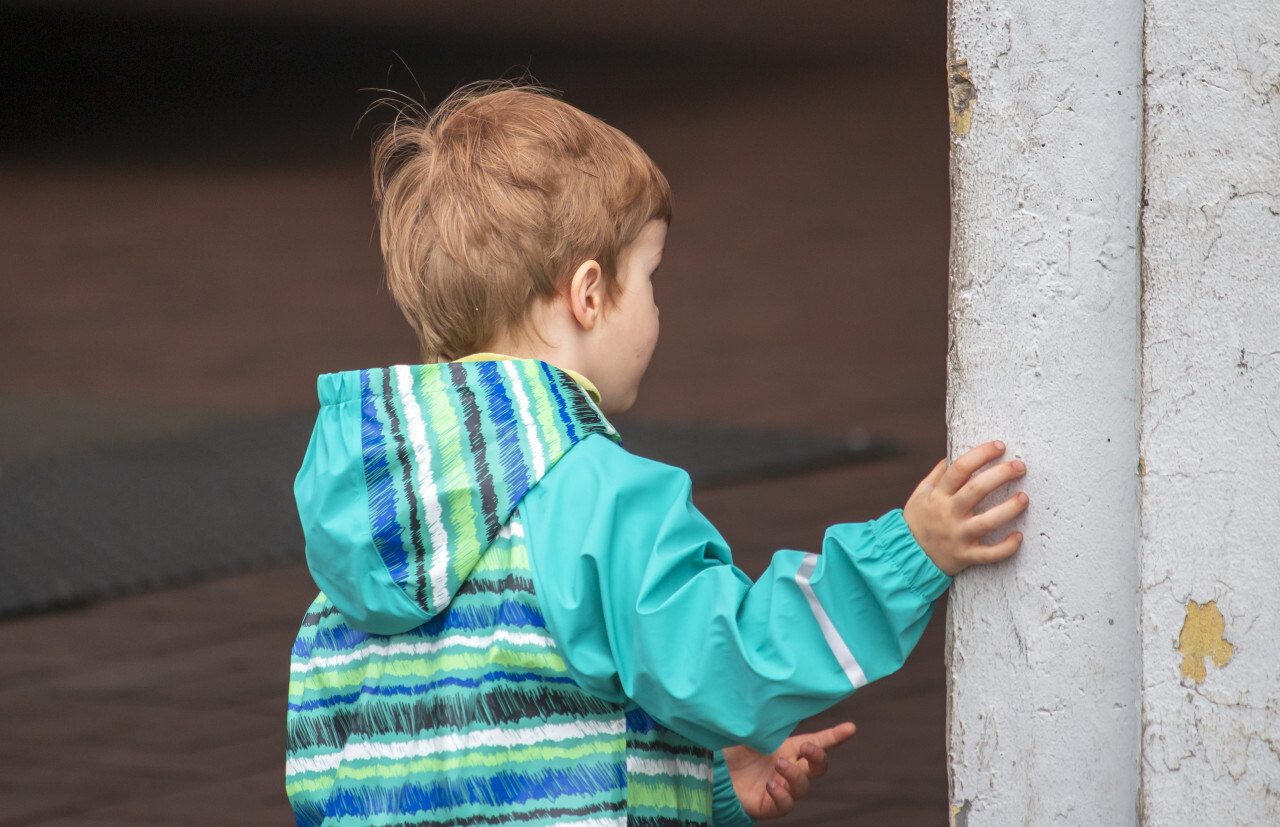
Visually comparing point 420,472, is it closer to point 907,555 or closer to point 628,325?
point 628,325

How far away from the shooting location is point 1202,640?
1.26 meters

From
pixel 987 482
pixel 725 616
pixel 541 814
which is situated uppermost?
pixel 987 482

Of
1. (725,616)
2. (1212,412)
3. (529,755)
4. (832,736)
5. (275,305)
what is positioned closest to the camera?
(1212,412)

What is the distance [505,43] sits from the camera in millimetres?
17156

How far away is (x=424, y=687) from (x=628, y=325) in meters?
0.44

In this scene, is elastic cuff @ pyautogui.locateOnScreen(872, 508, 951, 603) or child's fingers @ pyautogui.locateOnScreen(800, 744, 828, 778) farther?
child's fingers @ pyautogui.locateOnScreen(800, 744, 828, 778)

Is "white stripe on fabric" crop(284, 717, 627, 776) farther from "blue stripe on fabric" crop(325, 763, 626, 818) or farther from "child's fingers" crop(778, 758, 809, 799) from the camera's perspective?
"child's fingers" crop(778, 758, 809, 799)

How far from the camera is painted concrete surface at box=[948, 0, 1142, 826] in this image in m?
1.32

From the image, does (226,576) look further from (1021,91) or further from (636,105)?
(636,105)

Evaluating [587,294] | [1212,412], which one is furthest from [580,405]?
[1212,412]

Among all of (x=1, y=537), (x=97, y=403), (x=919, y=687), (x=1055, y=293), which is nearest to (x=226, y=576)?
(x=1, y=537)

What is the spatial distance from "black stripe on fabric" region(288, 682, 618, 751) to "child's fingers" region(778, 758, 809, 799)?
0.34 meters

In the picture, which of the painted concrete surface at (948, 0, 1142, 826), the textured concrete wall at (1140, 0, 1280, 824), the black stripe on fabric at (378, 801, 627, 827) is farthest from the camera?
the black stripe on fabric at (378, 801, 627, 827)

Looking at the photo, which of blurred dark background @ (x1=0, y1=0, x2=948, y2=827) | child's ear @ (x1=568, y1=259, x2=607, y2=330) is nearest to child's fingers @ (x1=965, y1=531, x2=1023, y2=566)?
child's ear @ (x1=568, y1=259, x2=607, y2=330)
